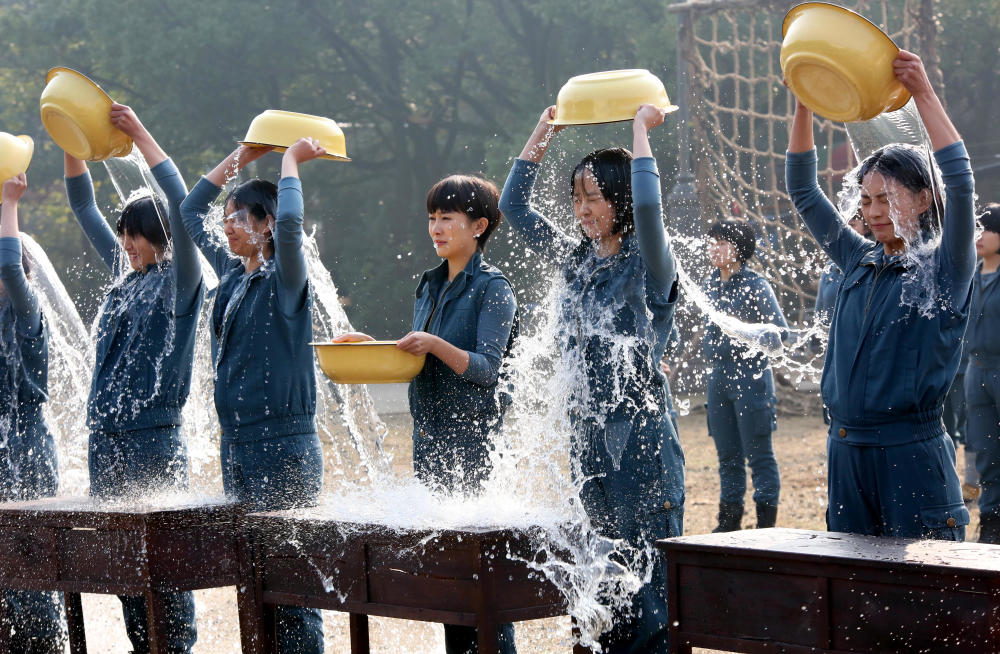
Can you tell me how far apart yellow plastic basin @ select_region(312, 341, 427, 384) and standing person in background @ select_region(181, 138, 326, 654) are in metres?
0.48

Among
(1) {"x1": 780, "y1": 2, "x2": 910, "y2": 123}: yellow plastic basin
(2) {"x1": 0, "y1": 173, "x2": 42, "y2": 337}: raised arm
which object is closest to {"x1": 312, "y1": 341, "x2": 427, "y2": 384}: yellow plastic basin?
(1) {"x1": 780, "y1": 2, "x2": 910, "y2": 123}: yellow plastic basin

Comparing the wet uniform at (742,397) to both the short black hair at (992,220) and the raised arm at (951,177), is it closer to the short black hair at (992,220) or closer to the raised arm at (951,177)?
the short black hair at (992,220)

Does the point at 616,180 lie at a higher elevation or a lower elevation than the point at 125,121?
lower

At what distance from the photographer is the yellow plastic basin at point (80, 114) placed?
13.5 ft

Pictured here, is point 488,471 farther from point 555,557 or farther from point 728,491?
point 728,491

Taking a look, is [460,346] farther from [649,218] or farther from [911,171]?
[911,171]

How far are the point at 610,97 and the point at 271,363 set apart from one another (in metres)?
1.36

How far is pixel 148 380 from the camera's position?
420 cm

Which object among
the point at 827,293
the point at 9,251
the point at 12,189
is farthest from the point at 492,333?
the point at 827,293

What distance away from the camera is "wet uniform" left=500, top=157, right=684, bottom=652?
3.23 meters

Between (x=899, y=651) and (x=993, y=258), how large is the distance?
4188 millimetres

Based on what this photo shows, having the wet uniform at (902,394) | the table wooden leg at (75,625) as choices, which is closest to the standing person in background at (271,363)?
the table wooden leg at (75,625)

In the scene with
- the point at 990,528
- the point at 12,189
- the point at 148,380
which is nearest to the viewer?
the point at 148,380

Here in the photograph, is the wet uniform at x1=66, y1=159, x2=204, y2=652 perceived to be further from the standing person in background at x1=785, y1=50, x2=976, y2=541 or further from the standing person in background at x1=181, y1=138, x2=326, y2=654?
the standing person in background at x1=785, y1=50, x2=976, y2=541
